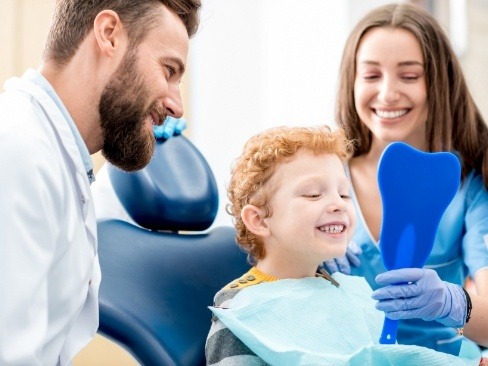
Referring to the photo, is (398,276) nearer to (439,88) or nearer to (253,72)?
(439,88)

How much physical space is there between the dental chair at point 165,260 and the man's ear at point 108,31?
0.38 m

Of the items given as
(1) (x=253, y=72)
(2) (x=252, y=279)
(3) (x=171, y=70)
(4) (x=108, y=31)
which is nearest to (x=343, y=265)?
(2) (x=252, y=279)

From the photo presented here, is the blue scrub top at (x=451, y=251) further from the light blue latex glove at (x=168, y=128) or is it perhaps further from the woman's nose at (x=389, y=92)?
the light blue latex glove at (x=168, y=128)

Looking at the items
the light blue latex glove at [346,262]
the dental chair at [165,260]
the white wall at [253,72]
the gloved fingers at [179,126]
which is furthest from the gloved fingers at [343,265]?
the white wall at [253,72]

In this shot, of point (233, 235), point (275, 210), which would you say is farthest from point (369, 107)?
point (275, 210)

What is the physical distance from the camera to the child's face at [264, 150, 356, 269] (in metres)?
1.48

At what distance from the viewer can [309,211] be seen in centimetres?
147

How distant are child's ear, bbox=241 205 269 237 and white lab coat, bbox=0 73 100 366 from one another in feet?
1.06

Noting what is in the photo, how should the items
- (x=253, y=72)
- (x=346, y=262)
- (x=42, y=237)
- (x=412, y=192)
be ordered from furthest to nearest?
(x=253, y=72) < (x=346, y=262) < (x=412, y=192) < (x=42, y=237)

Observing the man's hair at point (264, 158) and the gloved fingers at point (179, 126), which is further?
the gloved fingers at point (179, 126)

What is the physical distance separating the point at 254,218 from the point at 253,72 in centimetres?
238

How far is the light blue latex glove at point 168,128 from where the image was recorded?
1819mm

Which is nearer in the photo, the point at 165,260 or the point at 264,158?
the point at 264,158

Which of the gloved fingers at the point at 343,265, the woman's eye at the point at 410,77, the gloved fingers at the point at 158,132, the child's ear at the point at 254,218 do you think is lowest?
the gloved fingers at the point at 343,265
